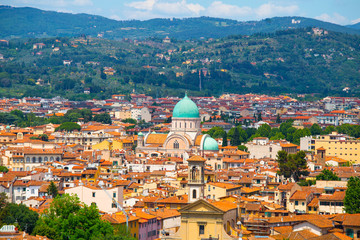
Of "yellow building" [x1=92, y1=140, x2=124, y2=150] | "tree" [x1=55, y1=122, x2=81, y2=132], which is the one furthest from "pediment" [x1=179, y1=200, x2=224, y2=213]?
"tree" [x1=55, y1=122, x2=81, y2=132]

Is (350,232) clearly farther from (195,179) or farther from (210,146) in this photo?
(210,146)

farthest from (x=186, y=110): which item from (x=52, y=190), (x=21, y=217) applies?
(x=21, y=217)

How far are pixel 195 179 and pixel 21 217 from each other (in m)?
11.0

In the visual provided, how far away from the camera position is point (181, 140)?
9012 cm

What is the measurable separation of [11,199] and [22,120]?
8219 centimetres

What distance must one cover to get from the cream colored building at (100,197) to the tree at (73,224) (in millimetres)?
7094

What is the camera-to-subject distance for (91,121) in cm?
13825

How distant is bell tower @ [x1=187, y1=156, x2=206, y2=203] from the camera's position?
3856 cm

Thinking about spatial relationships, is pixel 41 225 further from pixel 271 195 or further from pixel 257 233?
pixel 271 195

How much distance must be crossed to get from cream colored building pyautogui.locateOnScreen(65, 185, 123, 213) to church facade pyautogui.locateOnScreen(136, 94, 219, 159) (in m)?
32.3

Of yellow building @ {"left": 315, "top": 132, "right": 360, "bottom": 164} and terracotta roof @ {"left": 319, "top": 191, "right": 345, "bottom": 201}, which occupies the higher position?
terracotta roof @ {"left": 319, "top": 191, "right": 345, "bottom": 201}

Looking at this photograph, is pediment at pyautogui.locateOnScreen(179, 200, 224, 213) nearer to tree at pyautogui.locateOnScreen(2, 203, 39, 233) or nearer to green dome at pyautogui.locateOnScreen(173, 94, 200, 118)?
tree at pyautogui.locateOnScreen(2, 203, 39, 233)

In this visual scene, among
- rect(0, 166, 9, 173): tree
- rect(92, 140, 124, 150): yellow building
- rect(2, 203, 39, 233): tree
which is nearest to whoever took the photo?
rect(2, 203, 39, 233): tree

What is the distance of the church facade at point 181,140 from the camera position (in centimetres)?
8812
